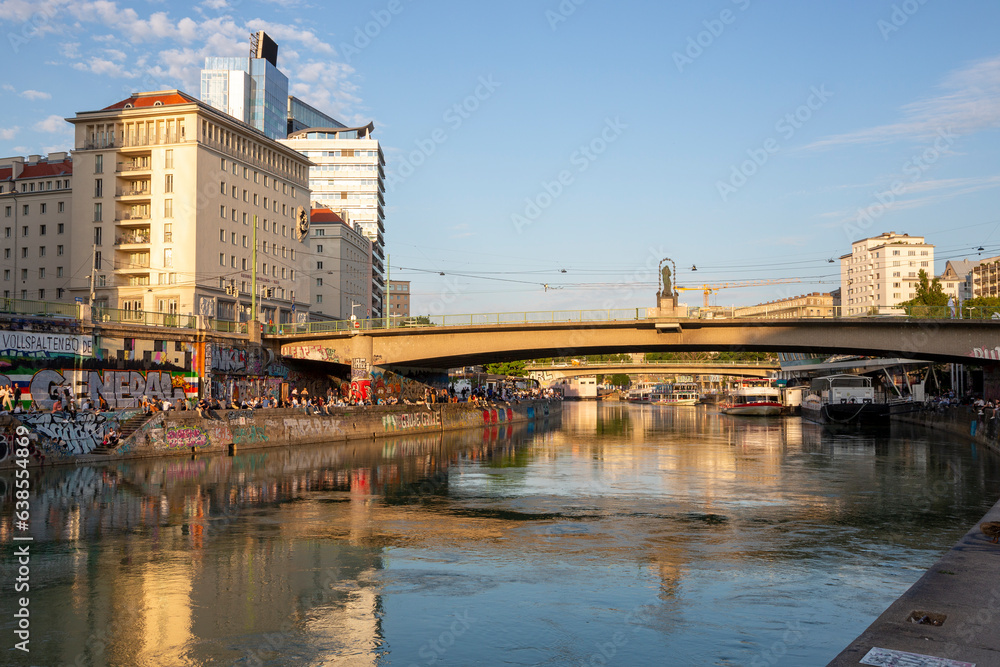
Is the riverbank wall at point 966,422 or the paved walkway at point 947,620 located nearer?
the paved walkway at point 947,620

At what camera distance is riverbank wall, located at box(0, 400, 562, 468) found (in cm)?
3728

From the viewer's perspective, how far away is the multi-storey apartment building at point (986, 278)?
6718 inches

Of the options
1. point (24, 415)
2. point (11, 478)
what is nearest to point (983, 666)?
point (11, 478)

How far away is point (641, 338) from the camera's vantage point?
2557 inches

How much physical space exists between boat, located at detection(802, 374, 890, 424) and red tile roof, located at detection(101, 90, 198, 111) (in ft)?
235

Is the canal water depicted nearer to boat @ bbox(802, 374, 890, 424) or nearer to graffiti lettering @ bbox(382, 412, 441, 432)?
graffiti lettering @ bbox(382, 412, 441, 432)

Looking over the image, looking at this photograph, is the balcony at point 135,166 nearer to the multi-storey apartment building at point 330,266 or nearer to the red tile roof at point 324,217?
the multi-storey apartment building at point 330,266

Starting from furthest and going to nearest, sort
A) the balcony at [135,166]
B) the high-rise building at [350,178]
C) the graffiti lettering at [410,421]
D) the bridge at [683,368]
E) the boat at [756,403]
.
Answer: the high-rise building at [350,178] → the bridge at [683,368] → the boat at [756,403] → the balcony at [135,166] → the graffiti lettering at [410,421]

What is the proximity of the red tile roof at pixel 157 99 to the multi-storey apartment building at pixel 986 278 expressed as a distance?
15405cm

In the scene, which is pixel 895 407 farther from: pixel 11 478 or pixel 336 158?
pixel 336 158

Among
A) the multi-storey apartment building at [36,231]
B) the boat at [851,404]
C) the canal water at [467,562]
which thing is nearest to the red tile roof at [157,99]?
the multi-storey apartment building at [36,231]

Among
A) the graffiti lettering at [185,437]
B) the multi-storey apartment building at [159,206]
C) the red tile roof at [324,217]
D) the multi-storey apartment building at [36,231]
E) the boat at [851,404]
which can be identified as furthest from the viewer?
the red tile roof at [324,217]

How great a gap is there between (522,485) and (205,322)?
33.5m

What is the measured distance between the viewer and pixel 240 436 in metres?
47.6
